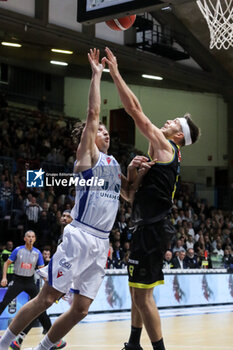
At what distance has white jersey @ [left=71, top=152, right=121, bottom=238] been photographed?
5146 millimetres

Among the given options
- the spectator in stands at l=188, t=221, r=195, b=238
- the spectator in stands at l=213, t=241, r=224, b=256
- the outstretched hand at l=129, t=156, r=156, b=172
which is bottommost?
the spectator in stands at l=213, t=241, r=224, b=256

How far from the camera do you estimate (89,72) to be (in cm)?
2362

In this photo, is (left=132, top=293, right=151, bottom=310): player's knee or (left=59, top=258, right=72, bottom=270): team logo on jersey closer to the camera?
(left=59, top=258, right=72, bottom=270): team logo on jersey

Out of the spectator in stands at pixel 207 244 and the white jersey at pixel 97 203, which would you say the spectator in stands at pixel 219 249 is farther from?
the white jersey at pixel 97 203

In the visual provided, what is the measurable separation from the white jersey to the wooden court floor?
2.89 m

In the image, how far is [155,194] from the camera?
548 centimetres

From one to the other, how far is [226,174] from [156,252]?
22.2 metres

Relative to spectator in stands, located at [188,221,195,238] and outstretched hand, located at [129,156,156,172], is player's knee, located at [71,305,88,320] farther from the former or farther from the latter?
spectator in stands, located at [188,221,195,238]

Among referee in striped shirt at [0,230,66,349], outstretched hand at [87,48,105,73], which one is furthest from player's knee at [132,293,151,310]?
referee in striped shirt at [0,230,66,349]

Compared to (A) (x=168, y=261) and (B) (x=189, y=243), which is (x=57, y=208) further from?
(B) (x=189, y=243)

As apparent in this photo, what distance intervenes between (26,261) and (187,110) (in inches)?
676

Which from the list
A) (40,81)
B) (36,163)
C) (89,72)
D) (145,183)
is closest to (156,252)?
(145,183)

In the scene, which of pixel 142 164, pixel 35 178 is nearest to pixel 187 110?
pixel 35 178

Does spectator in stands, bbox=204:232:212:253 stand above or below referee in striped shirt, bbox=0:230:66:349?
below
